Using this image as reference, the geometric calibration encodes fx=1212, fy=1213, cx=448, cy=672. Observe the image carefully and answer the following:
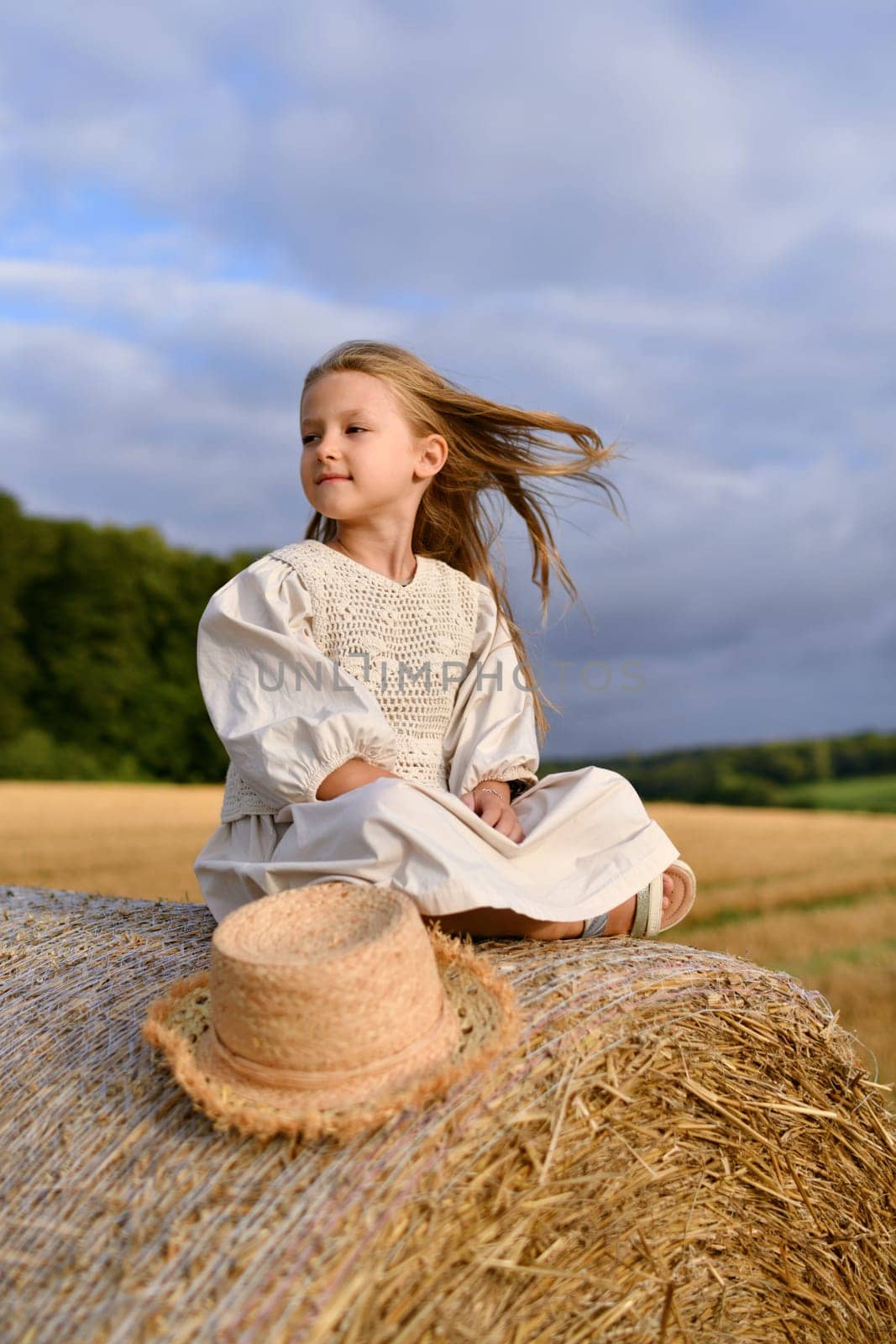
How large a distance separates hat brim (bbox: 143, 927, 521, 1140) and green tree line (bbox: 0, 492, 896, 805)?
17644 mm

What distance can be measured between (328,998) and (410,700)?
4.10 ft

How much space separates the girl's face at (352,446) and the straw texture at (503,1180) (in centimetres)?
110

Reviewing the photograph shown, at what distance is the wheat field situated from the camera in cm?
610

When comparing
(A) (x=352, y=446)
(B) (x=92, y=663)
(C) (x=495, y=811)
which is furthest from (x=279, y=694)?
(B) (x=92, y=663)

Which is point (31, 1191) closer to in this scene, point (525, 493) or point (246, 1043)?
point (246, 1043)

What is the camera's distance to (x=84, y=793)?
15.6 meters

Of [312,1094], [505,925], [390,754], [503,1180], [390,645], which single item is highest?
[390,645]

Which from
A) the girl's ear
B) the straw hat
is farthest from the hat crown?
the girl's ear

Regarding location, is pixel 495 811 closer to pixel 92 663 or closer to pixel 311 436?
pixel 311 436

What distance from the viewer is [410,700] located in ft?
9.64

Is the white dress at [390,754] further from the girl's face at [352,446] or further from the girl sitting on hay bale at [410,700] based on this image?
the girl's face at [352,446]

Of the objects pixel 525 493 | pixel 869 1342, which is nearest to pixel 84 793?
pixel 525 493

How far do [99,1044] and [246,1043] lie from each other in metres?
0.51

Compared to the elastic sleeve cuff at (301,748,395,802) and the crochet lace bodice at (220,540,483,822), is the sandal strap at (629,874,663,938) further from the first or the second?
the elastic sleeve cuff at (301,748,395,802)
